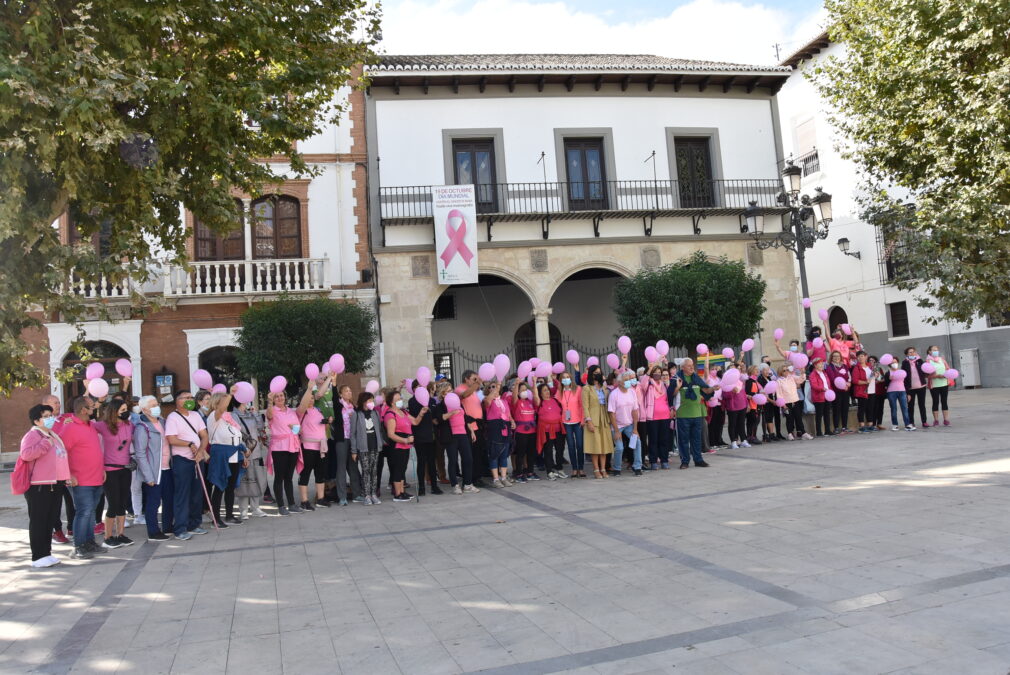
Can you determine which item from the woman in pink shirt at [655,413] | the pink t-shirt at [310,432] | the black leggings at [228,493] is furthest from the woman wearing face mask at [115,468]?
the woman in pink shirt at [655,413]

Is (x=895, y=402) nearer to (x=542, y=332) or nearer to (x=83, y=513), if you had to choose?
(x=542, y=332)

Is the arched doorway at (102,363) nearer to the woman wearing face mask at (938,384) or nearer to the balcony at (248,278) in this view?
the balcony at (248,278)

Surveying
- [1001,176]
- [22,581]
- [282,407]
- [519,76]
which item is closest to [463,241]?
[519,76]

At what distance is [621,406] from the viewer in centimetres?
1136

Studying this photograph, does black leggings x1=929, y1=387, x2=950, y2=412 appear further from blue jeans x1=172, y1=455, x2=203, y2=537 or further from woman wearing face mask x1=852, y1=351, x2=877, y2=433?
blue jeans x1=172, y1=455, x2=203, y2=537

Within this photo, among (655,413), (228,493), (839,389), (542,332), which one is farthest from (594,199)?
(228,493)

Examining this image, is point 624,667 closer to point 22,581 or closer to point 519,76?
point 22,581

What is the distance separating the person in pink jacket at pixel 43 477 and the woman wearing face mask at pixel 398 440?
391 centimetres

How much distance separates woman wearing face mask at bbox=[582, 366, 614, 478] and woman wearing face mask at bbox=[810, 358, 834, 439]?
485 cm

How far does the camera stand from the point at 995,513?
664 cm

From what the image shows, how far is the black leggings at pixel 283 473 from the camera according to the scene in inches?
380

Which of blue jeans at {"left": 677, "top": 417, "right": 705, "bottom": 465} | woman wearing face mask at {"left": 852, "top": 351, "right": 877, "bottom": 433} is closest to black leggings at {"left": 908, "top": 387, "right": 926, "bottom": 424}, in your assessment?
woman wearing face mask at {"left": 852, "top": 351, "right": 877, "bottom": 433}

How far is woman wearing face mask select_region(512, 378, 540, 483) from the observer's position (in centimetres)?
1131

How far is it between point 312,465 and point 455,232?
33.0 feet
